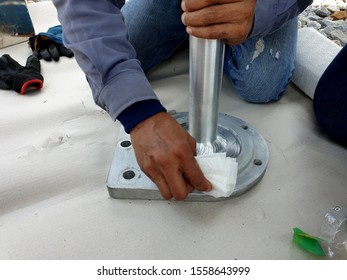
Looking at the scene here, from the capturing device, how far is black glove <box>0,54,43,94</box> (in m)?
0.99

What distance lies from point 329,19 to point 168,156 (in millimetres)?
1250

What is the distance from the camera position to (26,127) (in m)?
0.87

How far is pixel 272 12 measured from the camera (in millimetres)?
666

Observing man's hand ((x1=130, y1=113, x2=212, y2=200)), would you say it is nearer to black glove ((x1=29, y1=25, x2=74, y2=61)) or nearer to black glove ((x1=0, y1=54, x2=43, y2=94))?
black glove ((x1=0, y1=54, x2=43, y2=94))

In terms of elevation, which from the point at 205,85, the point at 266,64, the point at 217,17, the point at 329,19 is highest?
the point at 217,17

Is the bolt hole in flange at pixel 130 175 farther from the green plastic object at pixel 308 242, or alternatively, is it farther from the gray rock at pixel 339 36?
the gray rock at pixel 339 36

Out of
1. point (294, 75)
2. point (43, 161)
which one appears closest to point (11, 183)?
point (43, 161)

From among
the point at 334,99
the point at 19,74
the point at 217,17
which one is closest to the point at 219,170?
the point at 217,17


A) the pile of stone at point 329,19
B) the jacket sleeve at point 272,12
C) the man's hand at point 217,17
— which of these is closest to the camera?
the man's hand at point 217,17

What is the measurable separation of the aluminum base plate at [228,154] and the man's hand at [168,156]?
6 centimetres

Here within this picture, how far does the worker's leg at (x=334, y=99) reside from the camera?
2.41 feet

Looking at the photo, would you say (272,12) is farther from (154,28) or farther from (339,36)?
(339,36)

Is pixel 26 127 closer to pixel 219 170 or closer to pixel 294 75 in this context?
pixel 219 170

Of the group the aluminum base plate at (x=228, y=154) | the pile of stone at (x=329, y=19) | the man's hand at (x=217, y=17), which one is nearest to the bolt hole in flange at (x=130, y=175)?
the aluminum base plate at (x=228, y=154)
